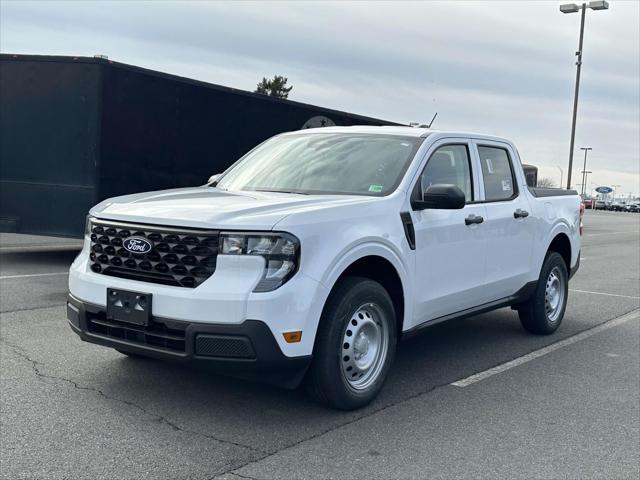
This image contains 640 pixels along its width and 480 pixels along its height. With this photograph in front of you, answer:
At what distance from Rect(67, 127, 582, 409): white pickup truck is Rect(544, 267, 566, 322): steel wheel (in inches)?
46.7

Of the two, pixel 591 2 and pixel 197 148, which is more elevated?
pixel 591 2

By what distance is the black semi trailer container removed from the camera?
10.8 m

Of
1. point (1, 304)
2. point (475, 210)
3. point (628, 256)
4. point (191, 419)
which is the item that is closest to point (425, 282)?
point (475, 210)

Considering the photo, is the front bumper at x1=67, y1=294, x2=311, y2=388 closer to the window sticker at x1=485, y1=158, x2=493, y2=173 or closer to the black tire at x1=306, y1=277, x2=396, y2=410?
the black tire at x1=306, y1=277, x2=396, y2=410

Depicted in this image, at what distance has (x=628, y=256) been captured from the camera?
1803cm

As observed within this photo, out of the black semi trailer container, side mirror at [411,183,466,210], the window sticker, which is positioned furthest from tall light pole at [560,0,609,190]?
side mirror at [411,183,466,210]

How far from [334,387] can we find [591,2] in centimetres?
2898

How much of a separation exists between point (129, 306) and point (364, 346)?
59.0 inches

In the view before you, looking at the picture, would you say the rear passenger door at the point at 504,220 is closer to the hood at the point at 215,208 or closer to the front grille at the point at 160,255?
the hood at the point at 215,208

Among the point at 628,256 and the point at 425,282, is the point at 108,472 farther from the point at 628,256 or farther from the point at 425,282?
the point at 628,256

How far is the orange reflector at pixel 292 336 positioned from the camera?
4.36 meters

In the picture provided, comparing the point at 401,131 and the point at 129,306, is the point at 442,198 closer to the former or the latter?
the point at 401,131

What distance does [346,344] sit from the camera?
4840 millimetres

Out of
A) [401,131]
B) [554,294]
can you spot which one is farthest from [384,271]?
[554,294]
